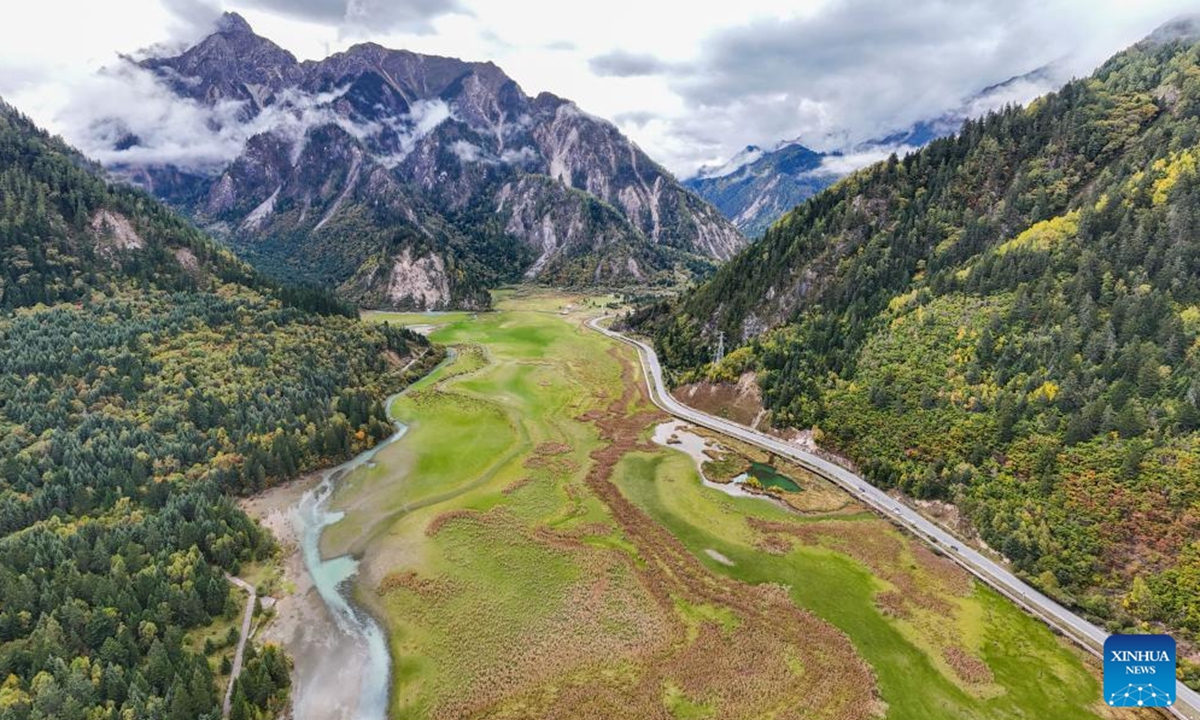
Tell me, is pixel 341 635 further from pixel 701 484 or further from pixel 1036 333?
pixel 1036 333

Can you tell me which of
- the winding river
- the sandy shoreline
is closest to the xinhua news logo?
the winding river

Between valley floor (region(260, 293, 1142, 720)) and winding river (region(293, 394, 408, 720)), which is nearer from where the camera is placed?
winding river (region(293, 394, 408, 720))

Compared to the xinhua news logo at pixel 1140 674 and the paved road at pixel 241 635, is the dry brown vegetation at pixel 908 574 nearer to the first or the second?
the xinhua news logo at pixel 1140 674

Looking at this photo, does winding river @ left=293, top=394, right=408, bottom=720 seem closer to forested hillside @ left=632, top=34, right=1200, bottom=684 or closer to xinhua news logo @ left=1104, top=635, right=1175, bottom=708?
xinhua news logo @ left=1104, top=635, right=1175, bottom=708

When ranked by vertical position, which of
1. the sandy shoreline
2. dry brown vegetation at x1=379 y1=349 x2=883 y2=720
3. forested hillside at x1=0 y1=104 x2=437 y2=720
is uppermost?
forested hillside at x1=0 y1=104 x2=437 y2=720

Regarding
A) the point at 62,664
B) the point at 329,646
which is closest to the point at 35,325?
the point at 62,664

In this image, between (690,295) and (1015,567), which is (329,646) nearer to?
(1015,567)
